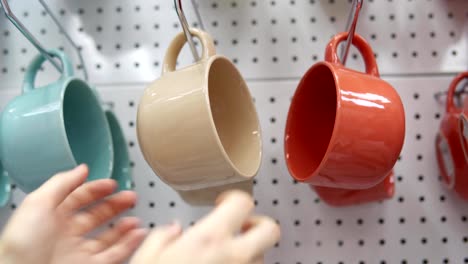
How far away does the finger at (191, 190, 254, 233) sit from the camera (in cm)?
36

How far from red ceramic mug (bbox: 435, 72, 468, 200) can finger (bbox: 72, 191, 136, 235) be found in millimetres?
456

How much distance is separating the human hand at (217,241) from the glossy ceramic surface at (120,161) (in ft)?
1.00

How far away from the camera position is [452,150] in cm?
63

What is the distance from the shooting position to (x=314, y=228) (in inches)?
27.0

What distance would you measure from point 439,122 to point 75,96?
570mm

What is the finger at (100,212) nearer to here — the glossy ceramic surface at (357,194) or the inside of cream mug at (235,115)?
the inside of cream mug at (235,115)

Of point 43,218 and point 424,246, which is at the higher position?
point 43,218

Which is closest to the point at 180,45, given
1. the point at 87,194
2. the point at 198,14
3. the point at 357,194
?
the point at 198,14

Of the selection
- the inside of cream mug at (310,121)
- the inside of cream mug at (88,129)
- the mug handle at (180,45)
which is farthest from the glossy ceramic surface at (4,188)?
the inside of cream mug at (310,121)

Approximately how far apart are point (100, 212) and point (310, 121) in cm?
32

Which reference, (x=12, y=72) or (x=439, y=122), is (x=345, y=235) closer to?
(x=439, y=122)

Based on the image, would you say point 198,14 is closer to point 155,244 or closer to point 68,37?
point 68,37

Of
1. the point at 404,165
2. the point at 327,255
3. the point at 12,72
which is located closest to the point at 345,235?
the point at 327,255

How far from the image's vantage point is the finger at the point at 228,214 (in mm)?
357
